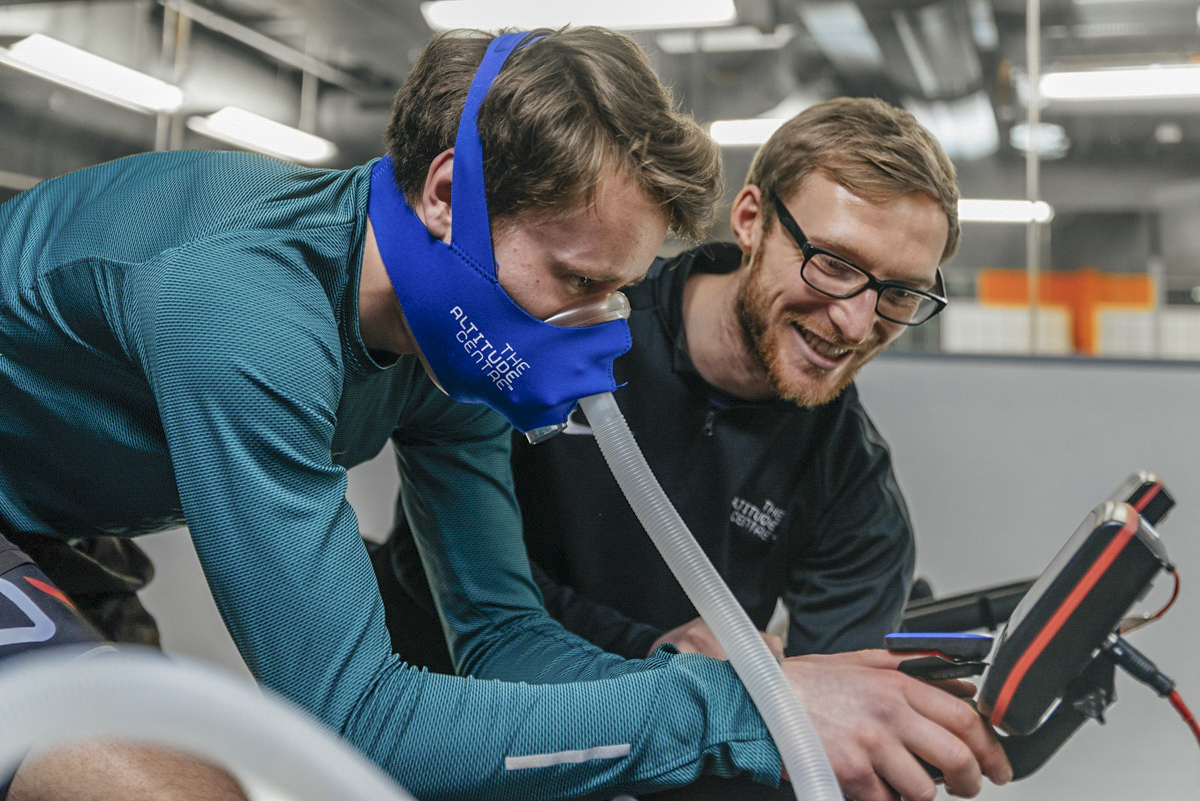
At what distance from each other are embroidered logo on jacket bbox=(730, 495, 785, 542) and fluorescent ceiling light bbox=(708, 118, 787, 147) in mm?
2051

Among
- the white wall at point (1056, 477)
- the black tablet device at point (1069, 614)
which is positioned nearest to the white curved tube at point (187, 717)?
the black tablet device at point (1069, 614)

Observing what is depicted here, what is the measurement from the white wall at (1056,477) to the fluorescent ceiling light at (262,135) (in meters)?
2.10

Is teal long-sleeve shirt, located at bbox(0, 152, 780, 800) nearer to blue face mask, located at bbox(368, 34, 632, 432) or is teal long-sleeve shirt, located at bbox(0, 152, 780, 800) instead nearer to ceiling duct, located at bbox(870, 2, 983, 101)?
blue face mask, located at bbox(368, 34, 632, 432)

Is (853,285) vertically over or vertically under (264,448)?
over

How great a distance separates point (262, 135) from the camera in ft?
12.9

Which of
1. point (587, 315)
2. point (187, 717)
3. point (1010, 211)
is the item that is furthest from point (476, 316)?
point (1010, 211)

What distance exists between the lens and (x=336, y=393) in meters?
0.81

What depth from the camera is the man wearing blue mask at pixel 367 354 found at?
28.4 inches

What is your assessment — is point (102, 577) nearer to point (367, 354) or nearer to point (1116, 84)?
point (367, 354)

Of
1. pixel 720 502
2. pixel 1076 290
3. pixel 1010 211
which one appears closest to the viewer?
pixel 720 502

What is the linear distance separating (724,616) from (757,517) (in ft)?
1.54

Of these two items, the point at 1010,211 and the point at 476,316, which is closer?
the point at 476,316

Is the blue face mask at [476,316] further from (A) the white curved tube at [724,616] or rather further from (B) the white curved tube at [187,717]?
(B) the white curved tube at [187,717]

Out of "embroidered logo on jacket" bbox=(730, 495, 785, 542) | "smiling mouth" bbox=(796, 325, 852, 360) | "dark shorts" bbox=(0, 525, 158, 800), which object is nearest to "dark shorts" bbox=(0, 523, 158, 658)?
"dark shorts" bbox=(0, 525, 158, 800)
